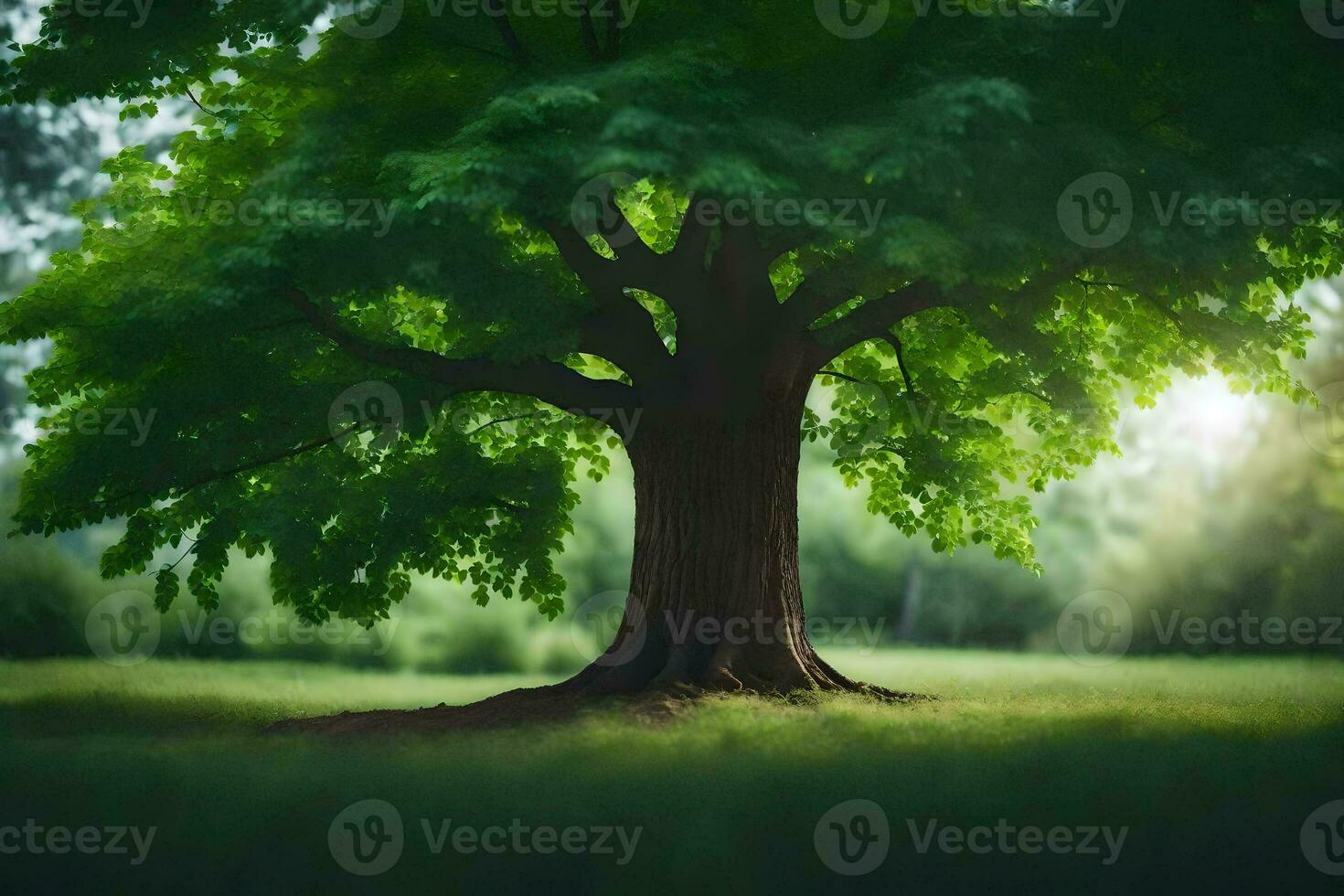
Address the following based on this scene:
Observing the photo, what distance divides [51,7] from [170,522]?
227 inches

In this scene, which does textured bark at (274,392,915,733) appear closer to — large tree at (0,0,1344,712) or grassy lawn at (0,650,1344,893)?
large tree at (0,0,1344,712)

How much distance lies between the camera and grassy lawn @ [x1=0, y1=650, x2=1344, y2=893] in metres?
7.94

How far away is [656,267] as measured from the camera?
1397cm

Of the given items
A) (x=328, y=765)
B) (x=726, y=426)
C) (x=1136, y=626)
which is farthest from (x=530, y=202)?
(x=1136, y=626)

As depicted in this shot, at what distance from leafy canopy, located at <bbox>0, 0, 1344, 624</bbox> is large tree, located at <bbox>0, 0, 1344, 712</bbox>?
0.04 metres

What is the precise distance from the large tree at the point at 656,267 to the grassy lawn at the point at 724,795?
2550mm

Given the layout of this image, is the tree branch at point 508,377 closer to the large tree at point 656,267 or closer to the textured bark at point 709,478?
the large tree at point 656,267

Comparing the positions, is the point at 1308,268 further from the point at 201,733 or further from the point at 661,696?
the point at 201,733

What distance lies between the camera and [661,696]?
12539mm

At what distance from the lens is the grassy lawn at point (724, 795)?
26.0ft

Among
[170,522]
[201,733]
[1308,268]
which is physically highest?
[1308,268]

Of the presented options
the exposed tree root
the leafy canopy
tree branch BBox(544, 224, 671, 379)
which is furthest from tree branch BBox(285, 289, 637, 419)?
the exposed tree root

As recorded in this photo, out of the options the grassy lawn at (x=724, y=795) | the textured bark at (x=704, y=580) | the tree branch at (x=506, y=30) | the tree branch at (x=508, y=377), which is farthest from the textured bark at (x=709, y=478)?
the tree branch at (x=506, y=30)

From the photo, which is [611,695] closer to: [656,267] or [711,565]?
[711,565]
